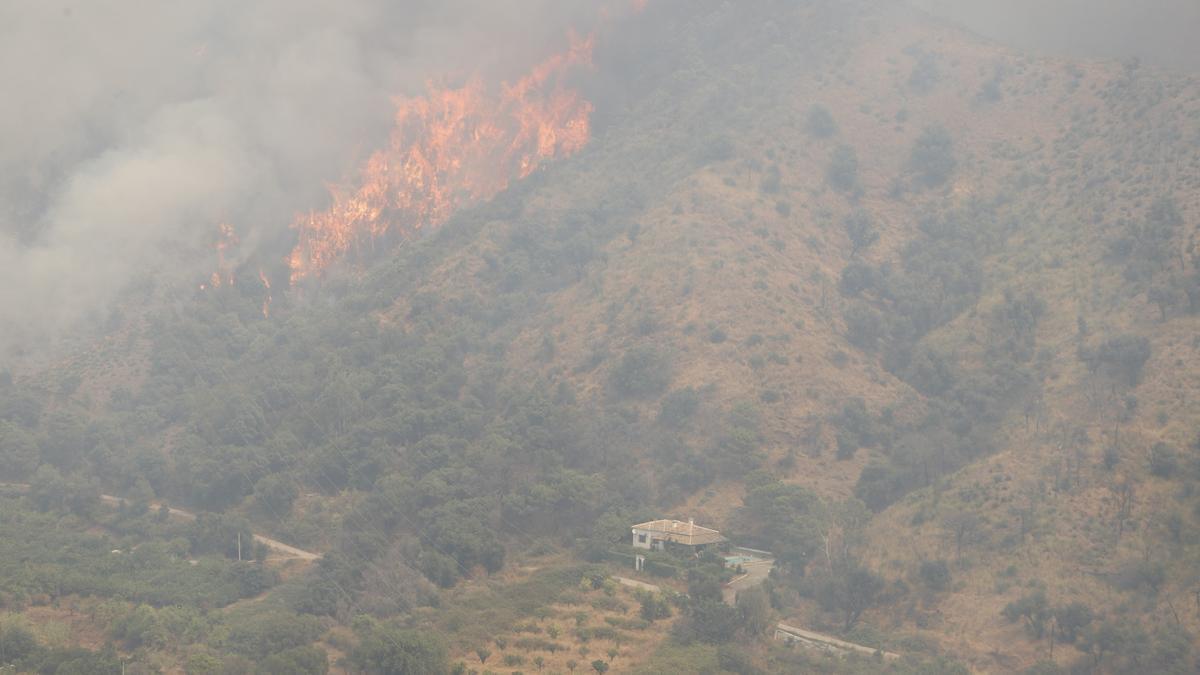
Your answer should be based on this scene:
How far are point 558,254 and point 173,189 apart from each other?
39.5m

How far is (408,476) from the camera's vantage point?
81688 millimetres

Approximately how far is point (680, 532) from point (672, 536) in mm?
576

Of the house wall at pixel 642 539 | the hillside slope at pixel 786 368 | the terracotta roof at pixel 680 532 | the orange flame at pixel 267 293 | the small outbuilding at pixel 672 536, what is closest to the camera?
the hillside slope at pixel 786 368

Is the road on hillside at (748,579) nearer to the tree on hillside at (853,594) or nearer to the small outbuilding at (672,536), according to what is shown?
the small outbuilding at (672,536)

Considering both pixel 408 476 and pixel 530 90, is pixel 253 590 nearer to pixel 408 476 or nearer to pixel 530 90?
pixel 408 476

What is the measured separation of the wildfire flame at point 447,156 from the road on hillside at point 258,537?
114 ft

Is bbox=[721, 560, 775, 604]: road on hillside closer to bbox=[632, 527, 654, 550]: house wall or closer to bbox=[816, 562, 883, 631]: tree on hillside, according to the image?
bbox=[816, 562, 883, 631]: tree on hillside

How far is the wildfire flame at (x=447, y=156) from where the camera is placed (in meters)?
121

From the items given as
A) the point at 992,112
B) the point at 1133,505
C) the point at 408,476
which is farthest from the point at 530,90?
the point at 1133,505

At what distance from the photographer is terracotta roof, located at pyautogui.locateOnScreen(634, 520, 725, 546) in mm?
71438

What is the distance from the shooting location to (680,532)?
237ft

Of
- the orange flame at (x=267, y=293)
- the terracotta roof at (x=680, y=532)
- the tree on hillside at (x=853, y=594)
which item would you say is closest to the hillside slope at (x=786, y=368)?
the tree on hillside at (x=853, y=594)

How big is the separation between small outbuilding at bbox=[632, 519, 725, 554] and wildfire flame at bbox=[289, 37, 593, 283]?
58.4 meters

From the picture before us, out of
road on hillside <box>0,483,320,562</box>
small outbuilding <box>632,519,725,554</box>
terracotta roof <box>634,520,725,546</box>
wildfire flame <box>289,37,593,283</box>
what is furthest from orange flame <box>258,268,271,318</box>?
small outbuilding <box>632,519,725,554</box>
